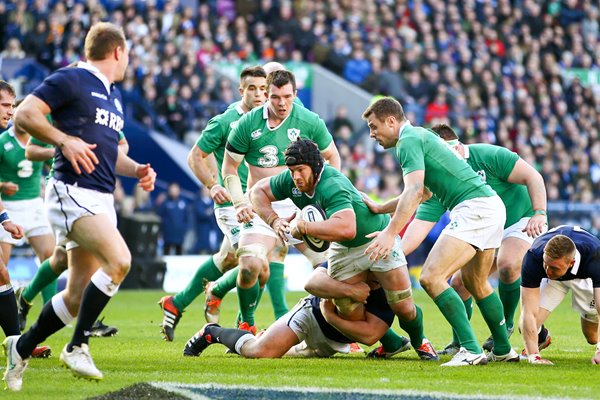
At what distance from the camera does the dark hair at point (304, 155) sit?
8.82m

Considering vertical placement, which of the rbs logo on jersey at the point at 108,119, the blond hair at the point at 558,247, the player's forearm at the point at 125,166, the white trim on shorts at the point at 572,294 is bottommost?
the white trim on shorts at the point at 572,294

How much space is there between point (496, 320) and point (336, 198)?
1.80 metres

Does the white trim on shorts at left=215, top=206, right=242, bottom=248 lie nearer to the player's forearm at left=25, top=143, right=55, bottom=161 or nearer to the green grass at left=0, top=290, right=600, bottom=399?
the green grass at left=0, top=290, right=600, bottom=399

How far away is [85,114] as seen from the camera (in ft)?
25.7

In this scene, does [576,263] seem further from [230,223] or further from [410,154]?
[230,223]

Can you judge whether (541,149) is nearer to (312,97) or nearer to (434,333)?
(312,97)

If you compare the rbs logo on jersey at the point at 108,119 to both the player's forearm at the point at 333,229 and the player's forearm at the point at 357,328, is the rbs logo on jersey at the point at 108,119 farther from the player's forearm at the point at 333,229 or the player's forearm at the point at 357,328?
the player's forearm at the point at 357,328

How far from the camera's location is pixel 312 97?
87.0 feet

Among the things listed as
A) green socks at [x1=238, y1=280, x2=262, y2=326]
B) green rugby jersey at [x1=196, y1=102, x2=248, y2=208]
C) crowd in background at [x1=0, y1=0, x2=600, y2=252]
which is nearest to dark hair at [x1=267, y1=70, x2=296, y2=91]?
green rugby jersey at [x1=196, y1=102, x2=248, y2=208]

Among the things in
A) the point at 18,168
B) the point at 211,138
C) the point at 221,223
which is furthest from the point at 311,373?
the point at 18,168

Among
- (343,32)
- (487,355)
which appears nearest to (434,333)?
(487,355)

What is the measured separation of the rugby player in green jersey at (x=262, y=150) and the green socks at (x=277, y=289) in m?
0.76

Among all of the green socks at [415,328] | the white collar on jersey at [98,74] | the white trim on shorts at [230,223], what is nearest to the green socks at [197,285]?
the white trim on shorts at [230,223]

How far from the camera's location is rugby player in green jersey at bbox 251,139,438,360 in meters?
8.84
